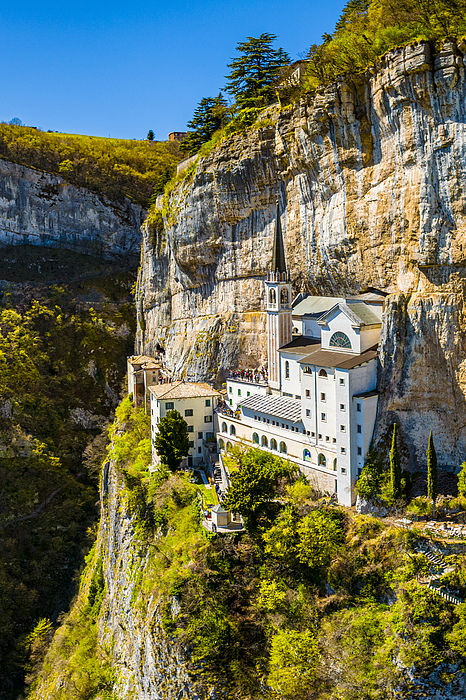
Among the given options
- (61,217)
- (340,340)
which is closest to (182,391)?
(340,340)

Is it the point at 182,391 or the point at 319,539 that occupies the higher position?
the point at 182,391

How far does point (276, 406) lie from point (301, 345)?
4501 millimetres

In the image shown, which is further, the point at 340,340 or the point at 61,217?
the point at 61,217

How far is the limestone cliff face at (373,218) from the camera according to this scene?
2789 cm

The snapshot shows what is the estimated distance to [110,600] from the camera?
39094 mm

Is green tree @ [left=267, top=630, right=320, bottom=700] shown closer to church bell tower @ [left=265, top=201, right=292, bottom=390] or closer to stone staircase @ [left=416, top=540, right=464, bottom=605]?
stone staircase @ [left=416, top=540, right=464, bottom=605]

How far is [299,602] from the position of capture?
2858 cm

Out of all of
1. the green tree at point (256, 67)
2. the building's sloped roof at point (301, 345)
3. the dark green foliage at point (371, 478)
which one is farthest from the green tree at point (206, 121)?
the dark green foliage at point (371, 478)

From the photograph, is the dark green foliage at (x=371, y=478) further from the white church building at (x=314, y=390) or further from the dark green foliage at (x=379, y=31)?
the dark green foliage at (x=379, y=31)

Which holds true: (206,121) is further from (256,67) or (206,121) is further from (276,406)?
(276,406)

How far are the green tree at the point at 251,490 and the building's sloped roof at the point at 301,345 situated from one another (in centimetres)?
818

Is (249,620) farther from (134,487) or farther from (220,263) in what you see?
(220,263)

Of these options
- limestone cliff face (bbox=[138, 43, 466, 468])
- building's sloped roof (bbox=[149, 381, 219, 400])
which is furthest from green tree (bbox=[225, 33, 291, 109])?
building's sloped roof (bbox=[149, 381, 219, 400])

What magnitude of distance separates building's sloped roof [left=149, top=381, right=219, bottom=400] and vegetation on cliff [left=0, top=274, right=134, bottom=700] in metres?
19.7
